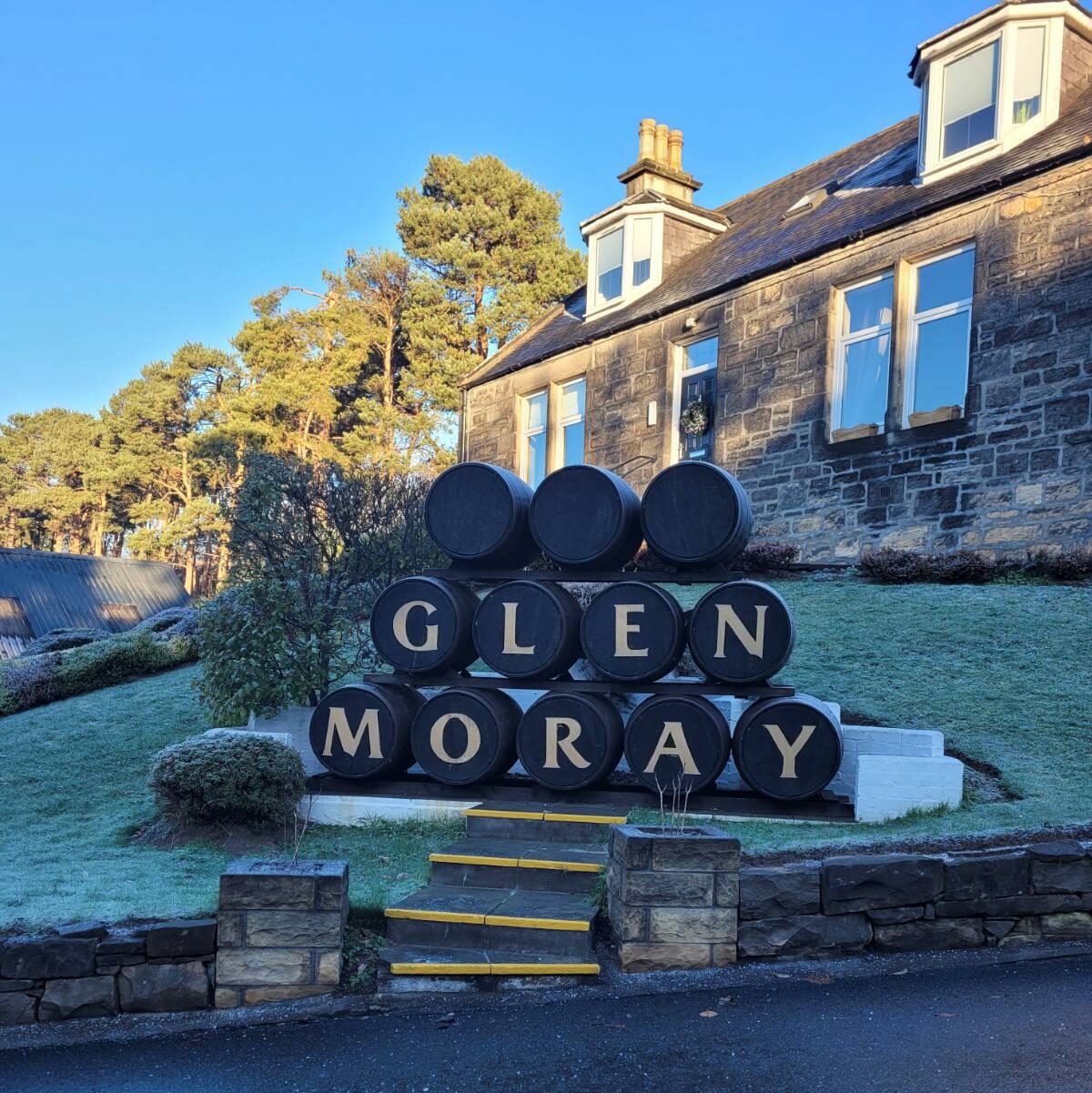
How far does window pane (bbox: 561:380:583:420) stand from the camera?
1858 centimetres

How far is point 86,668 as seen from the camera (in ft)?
44.5

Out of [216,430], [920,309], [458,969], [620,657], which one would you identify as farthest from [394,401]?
[458,969]

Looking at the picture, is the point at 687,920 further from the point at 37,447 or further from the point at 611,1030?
the point at 37,447

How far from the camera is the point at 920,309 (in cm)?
1294

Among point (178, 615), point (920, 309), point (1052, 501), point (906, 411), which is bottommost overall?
point (178, 615)

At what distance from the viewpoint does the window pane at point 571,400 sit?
18578mm

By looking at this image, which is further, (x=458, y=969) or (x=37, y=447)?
(x=37, y=447)

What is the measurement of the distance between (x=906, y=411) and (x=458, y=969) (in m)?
10.2

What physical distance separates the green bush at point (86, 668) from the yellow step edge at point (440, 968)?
1029cm

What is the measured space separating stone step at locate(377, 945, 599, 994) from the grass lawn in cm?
49

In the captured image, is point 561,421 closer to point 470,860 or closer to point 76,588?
point 470,860

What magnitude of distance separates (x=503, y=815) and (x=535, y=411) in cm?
1385

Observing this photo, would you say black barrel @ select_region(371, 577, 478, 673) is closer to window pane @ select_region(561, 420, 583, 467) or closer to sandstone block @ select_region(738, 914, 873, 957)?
sandstone block @ select_region(738, 914, 873, 957)

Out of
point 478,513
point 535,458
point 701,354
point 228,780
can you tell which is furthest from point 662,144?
point 228,780
